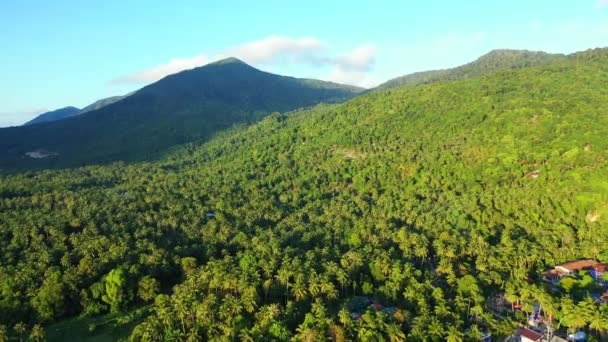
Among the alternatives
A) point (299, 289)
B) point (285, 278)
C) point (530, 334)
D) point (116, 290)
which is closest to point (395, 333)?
point (299, 289)

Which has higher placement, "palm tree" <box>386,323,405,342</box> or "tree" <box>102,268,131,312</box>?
"tree" <box>102,268,131,312</box>

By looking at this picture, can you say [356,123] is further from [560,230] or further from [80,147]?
[80,147]

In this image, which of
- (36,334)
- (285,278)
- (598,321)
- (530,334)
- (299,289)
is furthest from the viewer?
(285,278)

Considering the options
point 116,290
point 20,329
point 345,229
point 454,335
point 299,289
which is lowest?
point 454,335

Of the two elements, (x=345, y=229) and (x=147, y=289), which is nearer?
(x=147, y=289)

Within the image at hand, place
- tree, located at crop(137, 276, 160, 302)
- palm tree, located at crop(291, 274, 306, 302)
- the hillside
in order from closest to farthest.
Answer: the hillside → palm tree, located at crop(291, 274, 306, 302) → tree, located at crop(137, 276, 160, 302)

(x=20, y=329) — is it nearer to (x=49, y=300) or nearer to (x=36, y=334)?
(x=36, y=334)

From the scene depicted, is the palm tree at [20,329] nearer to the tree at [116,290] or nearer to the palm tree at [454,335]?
the tree at [116,290]

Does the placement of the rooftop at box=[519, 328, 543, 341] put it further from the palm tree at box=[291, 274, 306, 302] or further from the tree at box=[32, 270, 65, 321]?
the tree at box=[32, 270, 65, 321]

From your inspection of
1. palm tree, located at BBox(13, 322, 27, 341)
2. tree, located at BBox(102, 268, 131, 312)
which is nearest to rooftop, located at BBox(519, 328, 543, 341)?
tree, located at BBox(102, 268, 131, 312)

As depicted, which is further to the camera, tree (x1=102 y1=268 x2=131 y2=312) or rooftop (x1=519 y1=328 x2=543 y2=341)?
tree (x1=102 y1=268 x2=131 y2=312)
